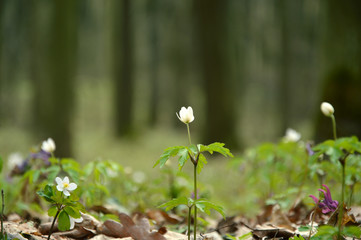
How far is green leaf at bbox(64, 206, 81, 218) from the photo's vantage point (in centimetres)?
181

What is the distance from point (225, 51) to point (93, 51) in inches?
895

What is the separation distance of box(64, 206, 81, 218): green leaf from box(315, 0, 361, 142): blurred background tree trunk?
15.3ft

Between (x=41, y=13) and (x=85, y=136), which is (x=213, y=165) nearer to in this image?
(x=41, y=13)

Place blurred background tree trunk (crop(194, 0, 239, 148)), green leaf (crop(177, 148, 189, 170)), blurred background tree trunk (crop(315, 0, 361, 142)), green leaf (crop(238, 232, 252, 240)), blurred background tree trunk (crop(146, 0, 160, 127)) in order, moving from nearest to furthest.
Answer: green leaf (crop(177, 148, 189, 170)) → green leaf (crop(238, 232, 252, 240)) → blurred background tree trunk (crop(315, 0, 361, 142)) → blurred background tree trunk (crop(194, 0, 239, 148)) → blurred background tree trunk (crop(146, 0, 160, 127))

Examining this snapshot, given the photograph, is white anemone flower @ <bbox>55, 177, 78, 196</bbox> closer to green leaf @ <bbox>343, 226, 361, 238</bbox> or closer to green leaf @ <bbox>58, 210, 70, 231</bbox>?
green leaf @ <bbox>58, 210, 70, 231</bbox>

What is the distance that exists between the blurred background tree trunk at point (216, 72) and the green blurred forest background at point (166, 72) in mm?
27

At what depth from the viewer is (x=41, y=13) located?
9492 mm

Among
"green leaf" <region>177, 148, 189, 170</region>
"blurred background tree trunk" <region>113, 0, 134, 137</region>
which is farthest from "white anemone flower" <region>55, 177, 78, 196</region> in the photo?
"blurred background tree trunk" <region>113, 0, 134, 137</region>

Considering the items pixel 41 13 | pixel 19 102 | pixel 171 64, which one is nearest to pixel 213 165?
pixel 41 13

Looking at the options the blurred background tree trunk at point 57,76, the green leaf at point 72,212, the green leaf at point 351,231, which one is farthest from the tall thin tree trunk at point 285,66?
the green leaf at point 72,212

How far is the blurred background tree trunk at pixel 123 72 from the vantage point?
605 inches

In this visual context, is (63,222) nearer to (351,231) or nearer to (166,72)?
(351,231)

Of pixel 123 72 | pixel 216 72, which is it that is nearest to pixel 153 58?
pixel 123 72

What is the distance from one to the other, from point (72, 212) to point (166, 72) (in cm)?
2563
